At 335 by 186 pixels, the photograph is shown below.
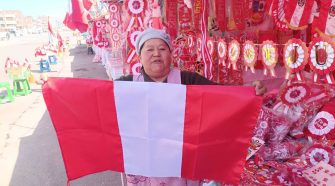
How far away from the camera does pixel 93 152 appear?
6.34 ft

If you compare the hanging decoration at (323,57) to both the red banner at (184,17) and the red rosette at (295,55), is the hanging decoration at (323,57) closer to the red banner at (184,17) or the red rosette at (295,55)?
the red rosette at (295,55)

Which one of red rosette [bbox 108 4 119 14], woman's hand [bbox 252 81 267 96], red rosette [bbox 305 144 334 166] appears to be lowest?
red rosette [bbox 305 144 334 166]

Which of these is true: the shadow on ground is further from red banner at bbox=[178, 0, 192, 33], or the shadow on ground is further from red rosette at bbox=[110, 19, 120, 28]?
red rosette at bbox=[110, 19, 120, 28]

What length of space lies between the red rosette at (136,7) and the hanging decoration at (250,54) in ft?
6.26

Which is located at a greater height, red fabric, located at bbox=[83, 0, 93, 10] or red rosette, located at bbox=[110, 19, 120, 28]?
red fabric, located at bbox=[83, 0, 93, 10]

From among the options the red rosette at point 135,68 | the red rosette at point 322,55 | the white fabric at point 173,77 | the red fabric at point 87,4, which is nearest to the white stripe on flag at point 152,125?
the white fabric at point 173,77

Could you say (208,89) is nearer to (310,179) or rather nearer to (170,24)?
(310,179)

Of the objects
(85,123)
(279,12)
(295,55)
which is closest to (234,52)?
(279,12)

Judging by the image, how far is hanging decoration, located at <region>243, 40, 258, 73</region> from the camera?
2.98 metres

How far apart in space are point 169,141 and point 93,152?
0.59 metres

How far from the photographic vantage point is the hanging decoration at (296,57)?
2279 millimetres

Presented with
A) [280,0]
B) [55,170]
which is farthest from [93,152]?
[55,170]

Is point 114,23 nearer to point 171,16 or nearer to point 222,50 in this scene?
point 171,16

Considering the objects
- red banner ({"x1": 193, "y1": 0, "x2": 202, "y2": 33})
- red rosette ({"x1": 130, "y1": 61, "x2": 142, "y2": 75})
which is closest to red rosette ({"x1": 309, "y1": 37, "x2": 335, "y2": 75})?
red banner ({"x1": 193, "y1": 0, "x2": 202, "y2": 33})
